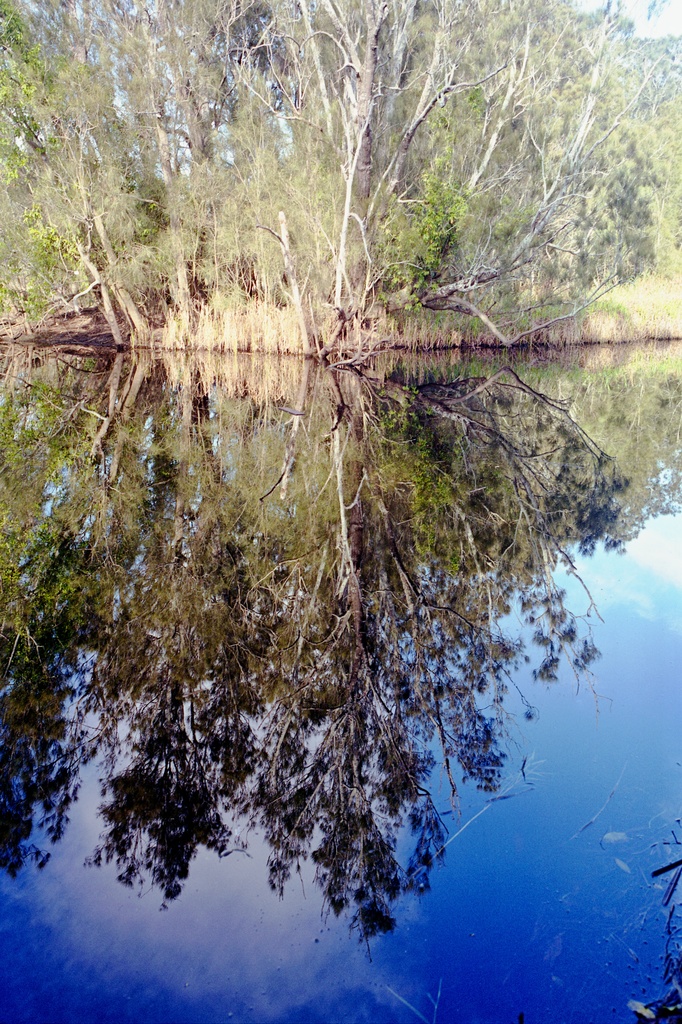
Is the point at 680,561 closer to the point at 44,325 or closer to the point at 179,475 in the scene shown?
the point at 179,475

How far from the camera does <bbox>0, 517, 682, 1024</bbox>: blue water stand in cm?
173

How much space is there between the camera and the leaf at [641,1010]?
170cm

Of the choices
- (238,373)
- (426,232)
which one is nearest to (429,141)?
(426,232)

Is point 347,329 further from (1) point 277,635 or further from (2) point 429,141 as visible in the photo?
(1) point 277,635

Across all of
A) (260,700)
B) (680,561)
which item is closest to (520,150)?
(680,561)

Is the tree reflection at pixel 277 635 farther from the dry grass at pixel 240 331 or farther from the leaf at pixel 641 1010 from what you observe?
the dry grass at pixel 240 331

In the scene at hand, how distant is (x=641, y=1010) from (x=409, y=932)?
0.55 metres

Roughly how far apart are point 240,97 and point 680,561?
15.7 meters

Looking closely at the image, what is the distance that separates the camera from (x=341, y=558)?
432cm

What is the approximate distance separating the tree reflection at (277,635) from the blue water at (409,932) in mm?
85

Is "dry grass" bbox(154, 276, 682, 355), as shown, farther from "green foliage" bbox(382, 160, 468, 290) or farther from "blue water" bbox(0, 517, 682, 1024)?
"blue water" bbox(0, 517, 682, 1024)

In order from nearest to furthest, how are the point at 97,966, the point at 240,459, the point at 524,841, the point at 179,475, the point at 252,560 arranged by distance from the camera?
the point at 97,966 → the point at 524,841 → the point at 252,560 → the point at 179,475 → the point at 240,459

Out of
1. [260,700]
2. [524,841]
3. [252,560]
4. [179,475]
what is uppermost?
[179,475]

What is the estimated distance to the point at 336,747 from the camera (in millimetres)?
2627
